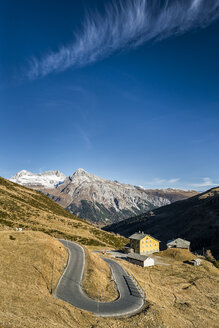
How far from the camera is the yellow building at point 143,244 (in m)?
92.1

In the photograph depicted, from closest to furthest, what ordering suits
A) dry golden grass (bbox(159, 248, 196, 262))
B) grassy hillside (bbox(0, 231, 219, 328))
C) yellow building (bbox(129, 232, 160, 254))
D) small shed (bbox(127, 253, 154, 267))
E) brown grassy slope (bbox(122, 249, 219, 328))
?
grassy hillside (bbox(0, 231, 219, 328)), brown grassy slope (bbox(122, 249, 219, 328)), small shed (bbox(127, 253, 154, 267)), dry golden grass (bbox(159, 248, 196, 262)), yellow building (bbox(129, 232, 160, 254))

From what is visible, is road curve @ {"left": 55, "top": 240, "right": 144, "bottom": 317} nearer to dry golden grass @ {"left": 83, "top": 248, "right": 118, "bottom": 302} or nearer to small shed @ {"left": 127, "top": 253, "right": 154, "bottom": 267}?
dry golden grass @ {"left": 83, "top": 248, "right": 118, "bottom": 302}

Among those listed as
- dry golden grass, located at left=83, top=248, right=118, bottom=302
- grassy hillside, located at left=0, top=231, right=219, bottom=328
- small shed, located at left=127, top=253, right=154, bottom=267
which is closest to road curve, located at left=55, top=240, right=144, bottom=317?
dry golden grass, located at left=83, top=248, right=118, bottom=302

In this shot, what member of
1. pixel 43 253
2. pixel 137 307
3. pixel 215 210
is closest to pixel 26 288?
pixel 43 253

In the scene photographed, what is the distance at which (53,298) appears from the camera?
1054 inches

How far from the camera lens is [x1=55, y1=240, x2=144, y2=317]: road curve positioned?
1127 inches

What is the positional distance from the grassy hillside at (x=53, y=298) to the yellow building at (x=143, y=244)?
108 ft

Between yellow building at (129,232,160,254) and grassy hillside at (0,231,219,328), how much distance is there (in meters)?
33.0

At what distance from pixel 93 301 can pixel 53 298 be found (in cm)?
688

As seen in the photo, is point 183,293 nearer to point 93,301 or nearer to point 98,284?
point 98,284

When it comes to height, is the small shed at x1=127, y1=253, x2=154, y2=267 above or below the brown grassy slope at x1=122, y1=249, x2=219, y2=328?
above

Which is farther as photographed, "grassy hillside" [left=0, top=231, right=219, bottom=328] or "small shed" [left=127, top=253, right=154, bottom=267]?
"small shed" [left=127, top=253, right=154, bottom=267]

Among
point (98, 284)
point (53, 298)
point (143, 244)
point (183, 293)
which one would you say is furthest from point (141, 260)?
point (53, 298)

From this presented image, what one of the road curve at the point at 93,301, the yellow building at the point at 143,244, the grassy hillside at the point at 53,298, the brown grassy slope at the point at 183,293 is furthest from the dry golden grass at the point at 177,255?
the road curve at the point at 93,301
